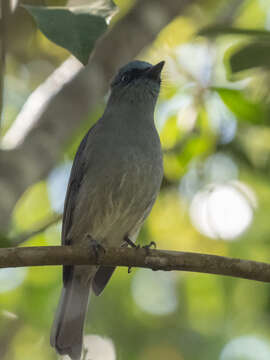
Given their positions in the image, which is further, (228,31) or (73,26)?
(228,31)

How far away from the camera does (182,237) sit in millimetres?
6312

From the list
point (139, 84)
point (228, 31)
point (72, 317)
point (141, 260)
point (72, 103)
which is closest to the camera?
point (141, 260)

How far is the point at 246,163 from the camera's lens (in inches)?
209

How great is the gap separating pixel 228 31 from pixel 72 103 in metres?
1.49

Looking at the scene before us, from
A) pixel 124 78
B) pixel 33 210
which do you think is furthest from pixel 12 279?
pixel 124 78

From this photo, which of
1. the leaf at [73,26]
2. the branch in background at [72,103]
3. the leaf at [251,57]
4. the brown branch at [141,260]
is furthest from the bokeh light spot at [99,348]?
the leaf at [73,26]

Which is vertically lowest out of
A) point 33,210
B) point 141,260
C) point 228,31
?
point 141,260

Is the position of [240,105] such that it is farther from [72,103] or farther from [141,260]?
[141,260]

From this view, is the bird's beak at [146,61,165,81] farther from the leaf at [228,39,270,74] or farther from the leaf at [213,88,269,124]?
the leaf at [228,39,270,74]

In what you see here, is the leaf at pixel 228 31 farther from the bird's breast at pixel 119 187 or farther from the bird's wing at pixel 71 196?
the bird's wing at pixel 71 196

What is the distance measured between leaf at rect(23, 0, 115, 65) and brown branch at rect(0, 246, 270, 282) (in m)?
0.94

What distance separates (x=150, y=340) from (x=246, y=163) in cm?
203

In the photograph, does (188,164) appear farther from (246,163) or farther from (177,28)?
(177,28)

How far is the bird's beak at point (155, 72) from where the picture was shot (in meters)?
4.46
